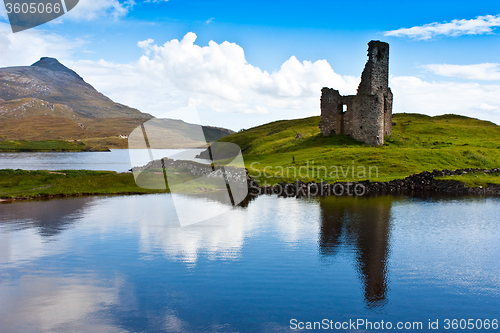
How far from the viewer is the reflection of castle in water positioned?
13.0 metres

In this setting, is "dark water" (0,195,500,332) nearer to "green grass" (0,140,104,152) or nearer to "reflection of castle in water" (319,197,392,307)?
"reflection of castle in water" (319,197,392,307)

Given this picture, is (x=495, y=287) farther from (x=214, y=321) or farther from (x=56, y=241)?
(x=56, y=241)

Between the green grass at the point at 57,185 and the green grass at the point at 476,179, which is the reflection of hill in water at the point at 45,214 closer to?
the green grass at the point at 57,185

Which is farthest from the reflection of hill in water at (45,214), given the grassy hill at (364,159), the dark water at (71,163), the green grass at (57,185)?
the dark water at (71,163)

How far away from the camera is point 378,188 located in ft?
115

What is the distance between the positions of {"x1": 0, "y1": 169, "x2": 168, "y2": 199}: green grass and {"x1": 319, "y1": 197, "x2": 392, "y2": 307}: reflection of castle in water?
752 inches

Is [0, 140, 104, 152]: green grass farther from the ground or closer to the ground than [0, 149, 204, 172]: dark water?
farther from the ground

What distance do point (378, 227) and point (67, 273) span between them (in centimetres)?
1521

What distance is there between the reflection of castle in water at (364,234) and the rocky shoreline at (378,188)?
4.27m

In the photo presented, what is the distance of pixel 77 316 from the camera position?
1080cm

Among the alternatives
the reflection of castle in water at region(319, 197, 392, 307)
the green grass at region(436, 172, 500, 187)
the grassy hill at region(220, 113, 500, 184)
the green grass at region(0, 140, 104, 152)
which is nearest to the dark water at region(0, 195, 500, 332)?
the reflection of castle in water at region(319, 197, 392, 307)

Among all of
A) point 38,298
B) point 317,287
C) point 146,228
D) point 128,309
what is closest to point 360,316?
point 317,287

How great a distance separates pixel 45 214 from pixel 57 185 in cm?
1308

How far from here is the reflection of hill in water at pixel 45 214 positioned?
843 inches
